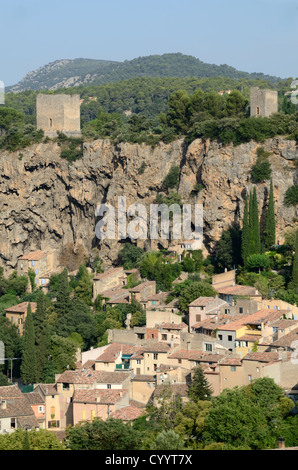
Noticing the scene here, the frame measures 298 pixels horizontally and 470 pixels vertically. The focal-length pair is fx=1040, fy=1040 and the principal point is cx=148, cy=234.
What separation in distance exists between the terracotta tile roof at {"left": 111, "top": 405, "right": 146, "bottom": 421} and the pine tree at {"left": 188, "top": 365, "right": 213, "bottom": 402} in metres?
2.03

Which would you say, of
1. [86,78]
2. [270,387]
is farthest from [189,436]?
[86,78]

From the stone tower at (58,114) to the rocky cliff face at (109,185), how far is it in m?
1.31

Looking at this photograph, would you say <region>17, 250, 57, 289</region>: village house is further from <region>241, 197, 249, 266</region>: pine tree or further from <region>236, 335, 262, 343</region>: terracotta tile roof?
<region>236, 335, 262, 343</region>: terracotta tile roof

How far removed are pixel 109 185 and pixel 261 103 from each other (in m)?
9.86

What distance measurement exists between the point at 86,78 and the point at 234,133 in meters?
125

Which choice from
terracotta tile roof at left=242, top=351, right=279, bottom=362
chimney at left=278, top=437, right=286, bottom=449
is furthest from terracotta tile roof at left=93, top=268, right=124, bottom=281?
chimney at left=278, top=437, right=286, bottom=449

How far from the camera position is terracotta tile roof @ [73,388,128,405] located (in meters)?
39.6

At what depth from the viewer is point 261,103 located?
55125 mm

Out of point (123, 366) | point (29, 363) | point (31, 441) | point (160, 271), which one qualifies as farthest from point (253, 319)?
point (31, 441)

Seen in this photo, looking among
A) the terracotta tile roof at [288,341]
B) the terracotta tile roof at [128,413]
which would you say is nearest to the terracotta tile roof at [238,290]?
the terracotta tile roof at [288,341]

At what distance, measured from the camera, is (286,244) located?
49781 mm

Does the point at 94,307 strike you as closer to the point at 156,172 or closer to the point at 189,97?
the point at 156,172

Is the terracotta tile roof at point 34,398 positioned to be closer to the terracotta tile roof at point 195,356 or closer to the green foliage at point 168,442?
the terracotta tile roof at point 195,356

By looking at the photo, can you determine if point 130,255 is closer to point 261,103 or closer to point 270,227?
point 270,227
